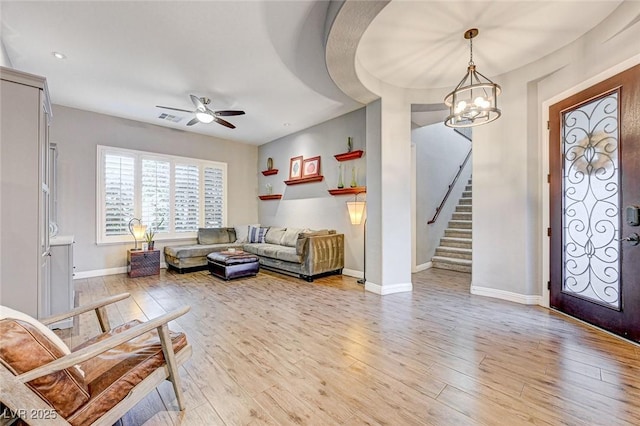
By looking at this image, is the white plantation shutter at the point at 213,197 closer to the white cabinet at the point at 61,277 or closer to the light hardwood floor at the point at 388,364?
the light hardwood floor at the point at 388,364

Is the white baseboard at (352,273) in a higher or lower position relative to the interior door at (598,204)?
lower

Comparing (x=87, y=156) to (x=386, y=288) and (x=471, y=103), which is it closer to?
(x=386, y=288)

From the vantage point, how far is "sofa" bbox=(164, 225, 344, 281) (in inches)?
191

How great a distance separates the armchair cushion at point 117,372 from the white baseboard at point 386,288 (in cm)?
292

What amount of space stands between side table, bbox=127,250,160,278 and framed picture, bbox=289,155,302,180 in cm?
314

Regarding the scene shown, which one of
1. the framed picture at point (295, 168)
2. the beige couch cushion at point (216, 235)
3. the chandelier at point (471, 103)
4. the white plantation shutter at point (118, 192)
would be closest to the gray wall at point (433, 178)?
the framed picture at point (295, 168)

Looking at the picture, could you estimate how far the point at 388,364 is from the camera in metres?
2.20

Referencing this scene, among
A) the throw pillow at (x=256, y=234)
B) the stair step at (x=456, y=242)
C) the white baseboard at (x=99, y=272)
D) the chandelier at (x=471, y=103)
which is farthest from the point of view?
the throw pillow at (x=256, y=234)

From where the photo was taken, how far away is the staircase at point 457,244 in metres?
5.69

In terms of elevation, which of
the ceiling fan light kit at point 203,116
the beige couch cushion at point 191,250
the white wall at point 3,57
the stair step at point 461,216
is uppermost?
the white wall at point 3,57

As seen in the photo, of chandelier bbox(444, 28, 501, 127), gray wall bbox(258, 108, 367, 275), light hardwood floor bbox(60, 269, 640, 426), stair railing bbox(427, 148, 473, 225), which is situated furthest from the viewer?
stair railing bbox(427, 148, 473, 225)

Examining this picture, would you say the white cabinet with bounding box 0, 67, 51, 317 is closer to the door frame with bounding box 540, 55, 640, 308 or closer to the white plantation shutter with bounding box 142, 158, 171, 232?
the white plantation shutter with bounding box 142, 158, 171, 232

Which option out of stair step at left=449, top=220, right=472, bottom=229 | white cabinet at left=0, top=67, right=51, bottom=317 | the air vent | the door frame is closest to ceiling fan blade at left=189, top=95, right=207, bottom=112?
the air vent

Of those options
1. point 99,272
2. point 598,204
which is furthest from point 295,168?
point 598,204
